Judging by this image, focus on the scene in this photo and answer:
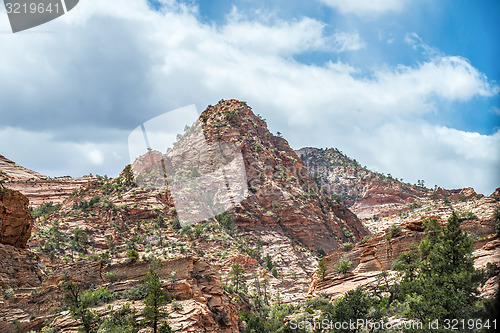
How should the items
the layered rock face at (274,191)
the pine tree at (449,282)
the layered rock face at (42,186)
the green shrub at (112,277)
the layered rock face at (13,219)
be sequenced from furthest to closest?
1. the layered rock face at (42,186)
2. the layered rock face at (274,191)
3. the layered rock face at (13,219)
4. the green shrub at (112,277)
5. the pine tree at (449,282)

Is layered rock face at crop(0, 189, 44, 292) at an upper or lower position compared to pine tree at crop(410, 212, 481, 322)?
upper

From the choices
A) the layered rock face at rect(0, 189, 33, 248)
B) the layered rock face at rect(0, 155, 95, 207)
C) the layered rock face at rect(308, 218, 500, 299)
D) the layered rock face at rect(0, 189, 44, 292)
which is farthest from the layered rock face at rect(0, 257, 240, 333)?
the layered rock face at rect(0, 155, 95, 207)

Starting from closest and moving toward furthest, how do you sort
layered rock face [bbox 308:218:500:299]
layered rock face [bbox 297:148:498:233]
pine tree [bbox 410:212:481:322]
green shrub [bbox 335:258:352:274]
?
pine tree [bbox 410:212:481:322] < layered rock face [bbox 308:218:500:299] < green shrub [bbox 335:258:352:274] < layered rock face [bbox 297:148:498:233]

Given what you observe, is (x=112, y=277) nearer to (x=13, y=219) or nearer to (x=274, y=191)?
(x=13, y=219)

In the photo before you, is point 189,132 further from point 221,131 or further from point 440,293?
point 440,293

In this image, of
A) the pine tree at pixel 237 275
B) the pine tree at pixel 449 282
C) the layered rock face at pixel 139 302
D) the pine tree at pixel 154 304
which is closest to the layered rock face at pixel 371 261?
the pine tree at pixel 449 282

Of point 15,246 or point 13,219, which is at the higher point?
point 13,219

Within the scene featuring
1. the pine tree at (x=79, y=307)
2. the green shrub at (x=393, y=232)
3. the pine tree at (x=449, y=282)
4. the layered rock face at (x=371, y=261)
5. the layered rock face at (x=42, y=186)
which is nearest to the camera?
the pine tree at (x=449, y=282)

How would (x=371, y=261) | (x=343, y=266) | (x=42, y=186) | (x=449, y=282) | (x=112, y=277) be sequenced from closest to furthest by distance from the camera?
1. (x=449, y=282)
2. (x=112, y=277)
3. (x=371, y=261)
4. (x=343, y=266)
5. (x=42, y=186)

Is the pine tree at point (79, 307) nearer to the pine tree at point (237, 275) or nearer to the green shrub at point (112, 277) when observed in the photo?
the green shrub at point (112, 277)

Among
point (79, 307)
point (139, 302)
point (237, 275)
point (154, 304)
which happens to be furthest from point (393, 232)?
point (79, 307)

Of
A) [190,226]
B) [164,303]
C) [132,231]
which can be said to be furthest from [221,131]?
[164,303]

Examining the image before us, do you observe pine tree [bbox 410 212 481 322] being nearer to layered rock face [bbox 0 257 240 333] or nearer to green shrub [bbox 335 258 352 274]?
green shrub [bbox 335 258 352 274]

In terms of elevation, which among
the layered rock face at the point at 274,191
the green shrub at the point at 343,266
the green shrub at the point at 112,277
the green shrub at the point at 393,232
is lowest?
the green shrub at the point at 112,277
